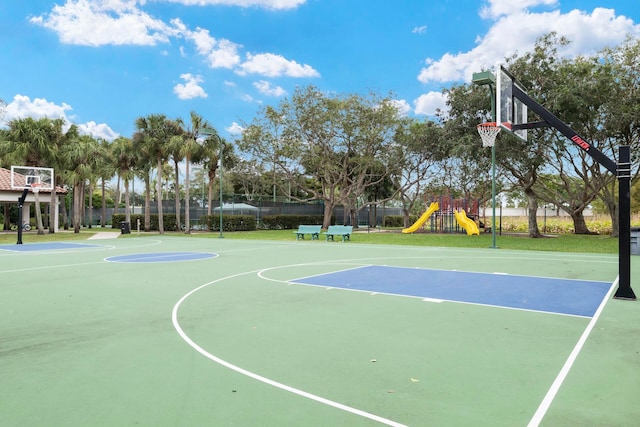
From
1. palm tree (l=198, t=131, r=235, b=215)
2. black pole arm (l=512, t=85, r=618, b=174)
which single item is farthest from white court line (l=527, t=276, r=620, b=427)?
palm tree (l=198, t=131, r=235, b=215)

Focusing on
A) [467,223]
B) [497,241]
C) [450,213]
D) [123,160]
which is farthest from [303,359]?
[123,160]

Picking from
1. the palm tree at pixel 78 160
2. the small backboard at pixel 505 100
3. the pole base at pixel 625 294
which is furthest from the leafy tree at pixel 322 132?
the pole base at pixel 625 294

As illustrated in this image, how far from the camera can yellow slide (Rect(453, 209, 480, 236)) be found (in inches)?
1227

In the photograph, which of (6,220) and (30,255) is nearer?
(30,255)

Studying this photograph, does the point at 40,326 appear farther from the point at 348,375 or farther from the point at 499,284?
the point at 499,284

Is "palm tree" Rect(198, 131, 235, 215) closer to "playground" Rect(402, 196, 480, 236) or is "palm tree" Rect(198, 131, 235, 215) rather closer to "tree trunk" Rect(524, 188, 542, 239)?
"playground" Rect(402, 196, 480, 236)

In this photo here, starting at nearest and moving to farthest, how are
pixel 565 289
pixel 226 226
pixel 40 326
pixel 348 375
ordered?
pixel 348 375 → pixel 40 326 → pixel 565 289 → pixel 226 226

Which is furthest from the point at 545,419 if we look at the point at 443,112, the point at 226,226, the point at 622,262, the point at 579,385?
the point at 226,226

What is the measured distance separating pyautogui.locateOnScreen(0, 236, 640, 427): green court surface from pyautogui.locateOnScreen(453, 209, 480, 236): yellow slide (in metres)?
23.4

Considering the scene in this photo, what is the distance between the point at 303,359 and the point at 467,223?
93.6 feet

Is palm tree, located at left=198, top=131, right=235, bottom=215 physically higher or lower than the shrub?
higher

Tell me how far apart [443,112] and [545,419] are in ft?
97.2

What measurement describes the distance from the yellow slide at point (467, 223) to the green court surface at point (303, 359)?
2339 cm

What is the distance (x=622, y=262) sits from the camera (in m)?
8.20
